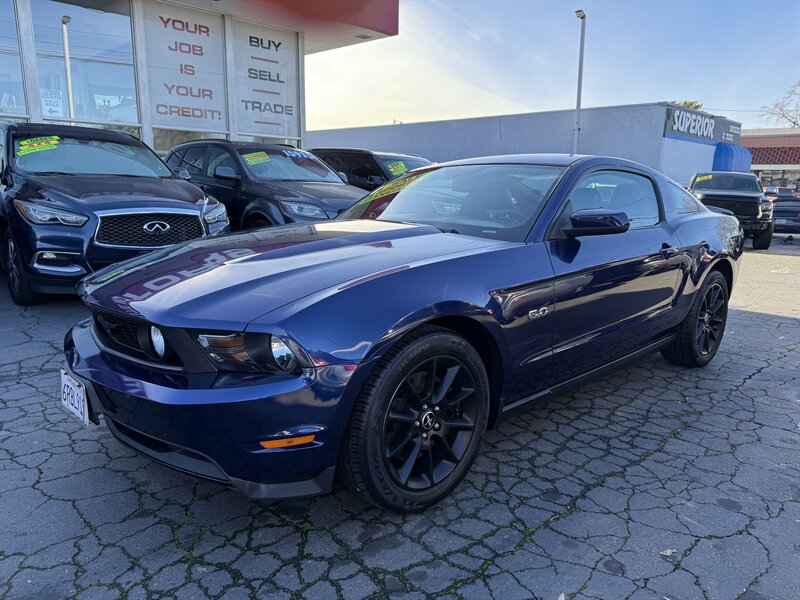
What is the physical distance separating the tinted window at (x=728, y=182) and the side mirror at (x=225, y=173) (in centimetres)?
1142

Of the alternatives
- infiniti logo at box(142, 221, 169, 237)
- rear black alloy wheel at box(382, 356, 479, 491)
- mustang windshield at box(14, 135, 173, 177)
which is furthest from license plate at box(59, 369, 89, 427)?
mustang windshield at box(14, 135, 173, 177)

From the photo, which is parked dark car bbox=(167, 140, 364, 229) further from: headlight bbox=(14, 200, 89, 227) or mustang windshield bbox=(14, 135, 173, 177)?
headlight bbox=(14, 200, 89, 227)

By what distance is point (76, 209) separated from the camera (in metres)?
4.89

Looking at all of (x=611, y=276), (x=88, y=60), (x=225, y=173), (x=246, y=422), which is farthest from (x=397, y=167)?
(x=246, y=422)

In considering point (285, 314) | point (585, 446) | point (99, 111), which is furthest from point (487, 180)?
point (99, 111)

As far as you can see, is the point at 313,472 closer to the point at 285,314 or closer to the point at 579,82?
the point at 285,314

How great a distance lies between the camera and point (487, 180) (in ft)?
11.4

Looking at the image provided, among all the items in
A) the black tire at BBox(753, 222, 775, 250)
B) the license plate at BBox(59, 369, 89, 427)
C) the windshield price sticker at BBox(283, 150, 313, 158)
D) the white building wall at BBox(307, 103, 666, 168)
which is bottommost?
the black tire at BBox(753, 222, 775, 250)

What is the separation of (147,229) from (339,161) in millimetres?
6748

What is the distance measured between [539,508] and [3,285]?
20.7ft

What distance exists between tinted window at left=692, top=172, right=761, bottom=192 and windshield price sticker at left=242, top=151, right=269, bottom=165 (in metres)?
10.9

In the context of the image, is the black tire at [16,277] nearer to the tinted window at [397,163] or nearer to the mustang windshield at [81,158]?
the mustang windshield at [81,158]

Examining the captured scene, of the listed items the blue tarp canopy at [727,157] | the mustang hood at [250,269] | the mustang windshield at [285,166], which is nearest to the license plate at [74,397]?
the mustang hood at [250,269]

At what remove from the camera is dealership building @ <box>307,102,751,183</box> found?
80.7 feet
